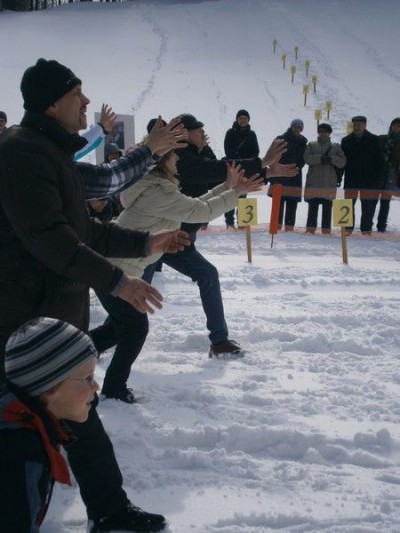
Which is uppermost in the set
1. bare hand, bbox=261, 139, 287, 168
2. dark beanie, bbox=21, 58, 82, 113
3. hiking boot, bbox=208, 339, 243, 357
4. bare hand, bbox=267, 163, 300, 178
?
dark beanie, bbox=21, 58, 82, 113

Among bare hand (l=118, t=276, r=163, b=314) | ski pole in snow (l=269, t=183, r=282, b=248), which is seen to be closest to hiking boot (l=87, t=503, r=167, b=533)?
bare hand (l=118, t=276, r=163, b=314)

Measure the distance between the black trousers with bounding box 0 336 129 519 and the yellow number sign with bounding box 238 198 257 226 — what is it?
6193 millimetres

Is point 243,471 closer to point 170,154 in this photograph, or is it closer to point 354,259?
point 170,154

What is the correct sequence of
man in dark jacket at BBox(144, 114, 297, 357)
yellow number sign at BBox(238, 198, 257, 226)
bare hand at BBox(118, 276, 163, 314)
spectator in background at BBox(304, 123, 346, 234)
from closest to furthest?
bare hand at BBox(118, 276, 163, 314), man in dark jacket at BBox(144, 114, 297, 357), yellow number sign at BBox(238, 198, 257, 226), spectator in background at BBox(304, 123, 346, 234)

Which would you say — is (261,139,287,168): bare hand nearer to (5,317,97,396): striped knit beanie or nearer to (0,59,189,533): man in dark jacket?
(0,59,189,533): man in dark jacket

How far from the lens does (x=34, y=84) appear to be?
8.44ft

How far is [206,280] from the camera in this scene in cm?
506

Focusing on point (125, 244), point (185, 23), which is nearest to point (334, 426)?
point (125, 244)

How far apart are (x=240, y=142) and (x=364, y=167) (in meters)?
1.98

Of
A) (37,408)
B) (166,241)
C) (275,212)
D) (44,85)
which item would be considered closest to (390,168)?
(275,212)

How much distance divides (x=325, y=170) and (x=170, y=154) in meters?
7.10

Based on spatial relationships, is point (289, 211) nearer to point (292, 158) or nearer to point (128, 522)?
Result: point (292, 158)

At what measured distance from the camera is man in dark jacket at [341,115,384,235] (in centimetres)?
1084

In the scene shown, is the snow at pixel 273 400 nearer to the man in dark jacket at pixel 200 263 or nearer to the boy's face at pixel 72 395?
the man in dark jacket at pixel 200 263
